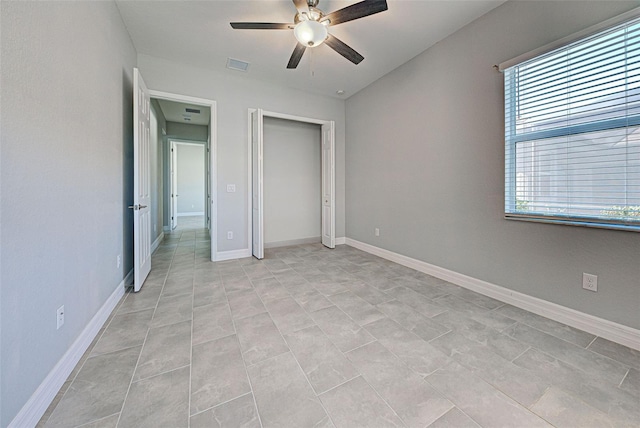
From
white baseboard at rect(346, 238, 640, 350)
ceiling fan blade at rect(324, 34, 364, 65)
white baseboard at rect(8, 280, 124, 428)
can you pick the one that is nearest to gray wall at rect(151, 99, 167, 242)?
white baseboard at rect(8, 280, 124, 428)

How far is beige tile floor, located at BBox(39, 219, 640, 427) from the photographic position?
114cm

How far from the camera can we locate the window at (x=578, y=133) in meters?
1.65

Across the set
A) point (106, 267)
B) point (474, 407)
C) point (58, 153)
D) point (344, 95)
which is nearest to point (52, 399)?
point (106, 267)

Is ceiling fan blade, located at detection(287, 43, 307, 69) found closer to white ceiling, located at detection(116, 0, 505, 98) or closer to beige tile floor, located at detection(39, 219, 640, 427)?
white ceiling, located at detection(116, 0, 505, 98)

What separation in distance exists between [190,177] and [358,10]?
30.4ft

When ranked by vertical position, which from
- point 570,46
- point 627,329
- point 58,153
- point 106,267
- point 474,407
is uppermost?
point 570,46

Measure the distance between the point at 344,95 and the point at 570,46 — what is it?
10.1ft

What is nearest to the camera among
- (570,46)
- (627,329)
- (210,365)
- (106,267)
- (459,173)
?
(210,365)

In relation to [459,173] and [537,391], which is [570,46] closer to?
[459,173]

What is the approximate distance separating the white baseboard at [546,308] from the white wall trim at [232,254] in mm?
2533

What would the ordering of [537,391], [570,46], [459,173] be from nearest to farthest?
[537,391] → [570,46] → [459,173]

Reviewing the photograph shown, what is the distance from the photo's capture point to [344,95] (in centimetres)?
443

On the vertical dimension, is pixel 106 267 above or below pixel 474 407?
above

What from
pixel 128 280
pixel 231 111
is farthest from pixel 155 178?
pixel 128 280
